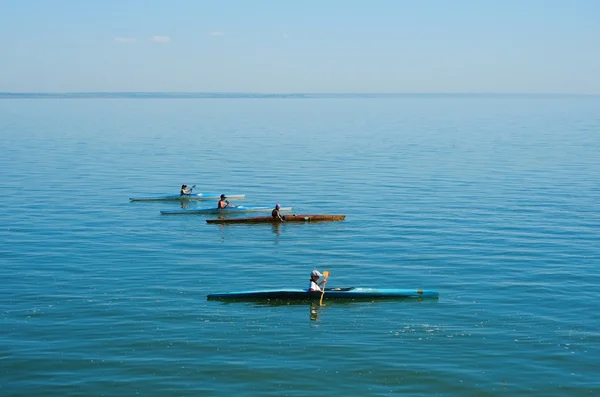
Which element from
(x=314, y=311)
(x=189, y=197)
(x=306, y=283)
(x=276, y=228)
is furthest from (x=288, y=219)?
(x=314, y=311)

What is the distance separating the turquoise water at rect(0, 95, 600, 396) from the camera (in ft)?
79.3

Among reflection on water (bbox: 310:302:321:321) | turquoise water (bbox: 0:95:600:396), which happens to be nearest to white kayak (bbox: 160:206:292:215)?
turquoise water (bbox: 0:95:600:396)

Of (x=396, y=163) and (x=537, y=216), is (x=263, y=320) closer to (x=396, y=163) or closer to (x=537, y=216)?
(x=537, y=216)

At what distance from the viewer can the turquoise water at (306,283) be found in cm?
2417

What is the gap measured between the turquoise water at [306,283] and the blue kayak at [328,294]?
422 mm

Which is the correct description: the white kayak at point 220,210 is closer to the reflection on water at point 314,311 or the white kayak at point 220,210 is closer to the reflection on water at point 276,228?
the reflection on water at point 276,228

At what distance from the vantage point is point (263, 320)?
29.0 m

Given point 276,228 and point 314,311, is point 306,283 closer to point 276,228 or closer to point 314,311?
point 314,311

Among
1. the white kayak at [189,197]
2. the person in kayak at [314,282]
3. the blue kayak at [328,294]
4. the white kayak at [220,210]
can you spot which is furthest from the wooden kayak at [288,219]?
the blue kayak at [328,294]

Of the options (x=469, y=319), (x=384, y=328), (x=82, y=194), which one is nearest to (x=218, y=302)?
(x=384, y=328)

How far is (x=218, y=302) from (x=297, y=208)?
2239cm

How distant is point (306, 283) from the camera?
34125 mm

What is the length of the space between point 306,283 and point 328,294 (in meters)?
3.33

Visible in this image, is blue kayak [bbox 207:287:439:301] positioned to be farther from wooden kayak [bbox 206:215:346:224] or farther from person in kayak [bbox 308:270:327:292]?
wooden kayak [bbox 206:215:346:224]
